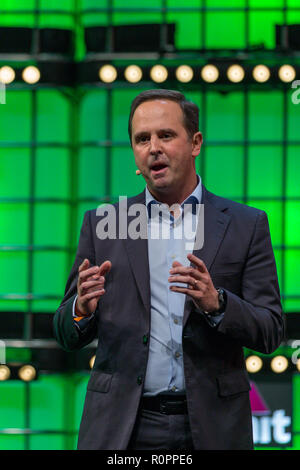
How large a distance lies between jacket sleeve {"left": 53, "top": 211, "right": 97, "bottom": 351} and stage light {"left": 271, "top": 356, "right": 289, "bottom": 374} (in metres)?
6.70

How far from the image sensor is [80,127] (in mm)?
10312

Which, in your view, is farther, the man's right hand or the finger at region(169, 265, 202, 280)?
the man's right hand

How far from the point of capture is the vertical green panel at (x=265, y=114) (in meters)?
10.1

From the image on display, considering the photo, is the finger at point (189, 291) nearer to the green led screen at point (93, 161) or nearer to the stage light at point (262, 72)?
the green led screen at point (93, 161)

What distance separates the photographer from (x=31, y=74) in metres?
9.98

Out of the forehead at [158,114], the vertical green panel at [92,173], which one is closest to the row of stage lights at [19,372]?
the vertical green panel at [92,173]

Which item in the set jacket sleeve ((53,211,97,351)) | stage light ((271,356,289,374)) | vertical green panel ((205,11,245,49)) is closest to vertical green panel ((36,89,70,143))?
vertical green panel ((205,11,245,49))

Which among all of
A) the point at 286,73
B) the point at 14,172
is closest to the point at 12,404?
the point at 14,172

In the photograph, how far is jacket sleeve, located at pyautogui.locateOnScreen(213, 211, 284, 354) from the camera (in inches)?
107

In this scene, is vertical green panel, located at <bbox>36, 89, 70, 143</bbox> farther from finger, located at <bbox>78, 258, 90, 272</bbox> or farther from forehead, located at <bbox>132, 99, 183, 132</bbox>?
finger, located at <bbox>78, 258, 90, 272</bbox>

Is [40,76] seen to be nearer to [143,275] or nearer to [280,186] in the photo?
[280,186]

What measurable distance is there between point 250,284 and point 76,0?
27.0ft

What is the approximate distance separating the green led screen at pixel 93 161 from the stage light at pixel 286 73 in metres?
0.33
